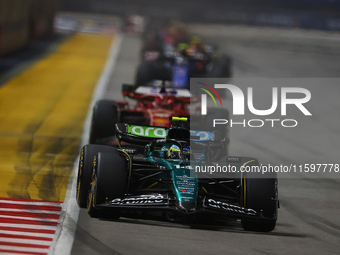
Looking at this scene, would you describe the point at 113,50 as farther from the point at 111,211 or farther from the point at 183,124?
the point at 111,211

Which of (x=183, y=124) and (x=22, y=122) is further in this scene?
(x=22, y=122)

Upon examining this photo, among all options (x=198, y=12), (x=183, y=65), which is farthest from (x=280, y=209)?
(x=198, y=12)

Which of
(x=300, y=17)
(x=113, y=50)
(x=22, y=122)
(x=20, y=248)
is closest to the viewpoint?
(x=20, y=248)

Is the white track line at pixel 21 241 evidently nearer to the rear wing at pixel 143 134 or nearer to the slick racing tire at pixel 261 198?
the slick racing tire at pixel 261 198

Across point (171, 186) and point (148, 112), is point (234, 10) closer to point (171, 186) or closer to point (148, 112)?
point (148, 112)

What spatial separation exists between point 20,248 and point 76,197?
214cm

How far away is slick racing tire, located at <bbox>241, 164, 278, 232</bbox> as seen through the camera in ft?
25.2

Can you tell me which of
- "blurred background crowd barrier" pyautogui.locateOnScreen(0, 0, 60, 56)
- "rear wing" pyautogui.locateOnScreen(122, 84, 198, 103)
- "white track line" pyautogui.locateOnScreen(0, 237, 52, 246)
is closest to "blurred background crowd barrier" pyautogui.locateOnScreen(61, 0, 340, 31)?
"blurred background crowd barrier" pyautogui.locateOnScreen(0, 0, 60, 56)

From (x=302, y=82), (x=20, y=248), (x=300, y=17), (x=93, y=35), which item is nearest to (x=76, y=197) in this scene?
(x=20, y=248)

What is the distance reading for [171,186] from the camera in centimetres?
794

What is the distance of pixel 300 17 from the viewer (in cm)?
4841

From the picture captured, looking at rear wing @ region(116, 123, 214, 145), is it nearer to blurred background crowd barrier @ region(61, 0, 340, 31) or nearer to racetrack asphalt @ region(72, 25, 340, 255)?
racetrack asphalt @ region(72, 25, 340, 255)

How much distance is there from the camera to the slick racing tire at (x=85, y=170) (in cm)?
816

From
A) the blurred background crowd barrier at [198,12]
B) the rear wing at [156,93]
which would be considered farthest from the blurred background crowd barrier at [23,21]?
the rear wing at [156,93]
